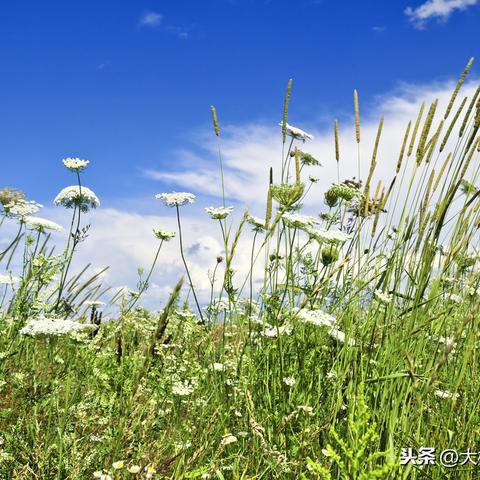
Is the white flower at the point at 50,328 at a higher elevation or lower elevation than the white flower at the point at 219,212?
lower

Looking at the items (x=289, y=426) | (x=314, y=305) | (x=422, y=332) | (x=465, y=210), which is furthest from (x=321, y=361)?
(x=465, y=210)

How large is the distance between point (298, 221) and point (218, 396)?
44.6 inches

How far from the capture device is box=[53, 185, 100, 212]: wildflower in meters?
4.32

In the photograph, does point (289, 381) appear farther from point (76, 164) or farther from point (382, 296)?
point (76, 164)

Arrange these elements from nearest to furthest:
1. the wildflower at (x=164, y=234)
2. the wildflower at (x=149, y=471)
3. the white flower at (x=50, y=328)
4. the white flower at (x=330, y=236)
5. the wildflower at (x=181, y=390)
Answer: the wildflower at (x=149, y=471), the white flower at (x=50, y=328), the wildflower at (x=181, y=390), the white flower at (x=330, y=236), the wildflower at (x=164, y=234)

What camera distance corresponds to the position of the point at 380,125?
11.9 feet

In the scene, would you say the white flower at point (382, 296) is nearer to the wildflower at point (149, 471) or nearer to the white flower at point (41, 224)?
the wildflower at point (149, 471)

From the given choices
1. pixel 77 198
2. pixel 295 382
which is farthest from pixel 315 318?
pixel 77 198

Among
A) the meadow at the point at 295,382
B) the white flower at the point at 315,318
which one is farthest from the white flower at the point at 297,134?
the white flower at the point at 315,318

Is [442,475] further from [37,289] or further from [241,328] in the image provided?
[37,289]

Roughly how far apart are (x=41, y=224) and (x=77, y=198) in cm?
57

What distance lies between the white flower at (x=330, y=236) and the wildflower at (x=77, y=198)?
163 centimetres

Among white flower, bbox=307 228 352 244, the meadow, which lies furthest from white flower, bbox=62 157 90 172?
white flower, bbox=307 228 352 244

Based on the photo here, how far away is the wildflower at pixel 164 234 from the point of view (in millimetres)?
4531
